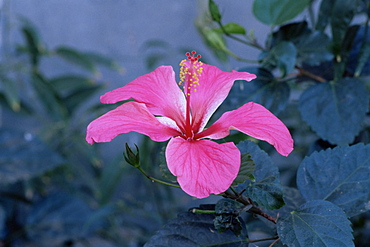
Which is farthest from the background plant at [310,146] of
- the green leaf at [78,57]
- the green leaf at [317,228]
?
the green leaf at [78,57]

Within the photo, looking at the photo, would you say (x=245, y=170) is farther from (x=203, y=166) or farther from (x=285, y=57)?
(x=285, y=57)

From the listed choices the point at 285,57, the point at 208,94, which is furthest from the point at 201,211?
the point at 285,57

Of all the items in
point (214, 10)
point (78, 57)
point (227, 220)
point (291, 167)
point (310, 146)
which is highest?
point (214, 10)

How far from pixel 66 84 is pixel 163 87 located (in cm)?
146

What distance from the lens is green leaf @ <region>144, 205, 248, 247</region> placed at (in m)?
0.41

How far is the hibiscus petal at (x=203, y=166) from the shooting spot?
0.35 meters

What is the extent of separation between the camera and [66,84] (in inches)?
72.7

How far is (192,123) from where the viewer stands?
49cm

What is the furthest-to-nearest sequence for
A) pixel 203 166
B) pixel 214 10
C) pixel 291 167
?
pixel 291 167 → pixel 214 10 → pixel 203 166

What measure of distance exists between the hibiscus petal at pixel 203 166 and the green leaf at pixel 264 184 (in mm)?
64

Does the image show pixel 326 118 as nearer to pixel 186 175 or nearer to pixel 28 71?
pixel 186 175

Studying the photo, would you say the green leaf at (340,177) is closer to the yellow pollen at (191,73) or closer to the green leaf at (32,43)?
the yellow pollen at (191,73)

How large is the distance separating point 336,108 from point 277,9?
0.19 meters

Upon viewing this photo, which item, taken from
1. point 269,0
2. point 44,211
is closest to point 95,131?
point 269,0
